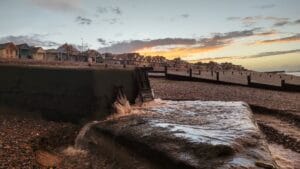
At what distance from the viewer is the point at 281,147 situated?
440 inches

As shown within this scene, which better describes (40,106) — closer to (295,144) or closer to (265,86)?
(295,144)

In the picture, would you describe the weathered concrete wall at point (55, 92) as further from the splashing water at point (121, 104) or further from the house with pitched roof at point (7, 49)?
the house with pitched roof at point (7, 49)

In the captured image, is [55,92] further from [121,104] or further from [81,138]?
[121,104]

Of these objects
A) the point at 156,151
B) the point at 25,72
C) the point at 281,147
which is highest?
the point at 25,72

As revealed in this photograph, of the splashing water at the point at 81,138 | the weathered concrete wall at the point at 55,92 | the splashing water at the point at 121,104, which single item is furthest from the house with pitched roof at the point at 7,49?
the splashing water at the point at 81,138

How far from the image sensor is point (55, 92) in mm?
11695

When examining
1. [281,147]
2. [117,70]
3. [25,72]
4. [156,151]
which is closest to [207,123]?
[281,147]

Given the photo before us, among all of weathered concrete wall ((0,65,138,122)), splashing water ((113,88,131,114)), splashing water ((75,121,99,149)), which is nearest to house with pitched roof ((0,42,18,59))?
splashing water ((113,88,131,114))

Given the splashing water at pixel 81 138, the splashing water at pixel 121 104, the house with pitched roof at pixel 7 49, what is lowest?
the splashing water at pixel 81 138

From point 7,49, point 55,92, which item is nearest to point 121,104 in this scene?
point 55,92

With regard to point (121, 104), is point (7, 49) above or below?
above

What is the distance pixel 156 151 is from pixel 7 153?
3382 millimetres

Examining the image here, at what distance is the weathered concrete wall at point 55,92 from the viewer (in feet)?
37.6

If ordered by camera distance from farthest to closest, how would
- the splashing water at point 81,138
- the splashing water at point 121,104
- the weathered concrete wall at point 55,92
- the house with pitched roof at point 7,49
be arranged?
the house with pitched roof at point 7,49
the splashing water at point 121,104
the weathered concrete wall at point 55,92
the splashing water at point 81,138
